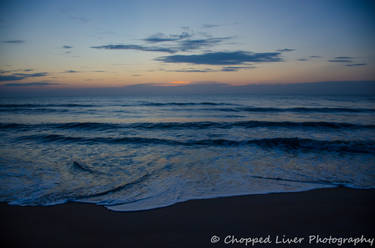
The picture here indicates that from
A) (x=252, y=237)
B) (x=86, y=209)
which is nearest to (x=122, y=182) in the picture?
(x=86, y=209)

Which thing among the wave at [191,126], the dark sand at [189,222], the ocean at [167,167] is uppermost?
the wave at [191,126]

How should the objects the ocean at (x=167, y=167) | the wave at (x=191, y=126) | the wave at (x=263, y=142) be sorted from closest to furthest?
the ocean at (x=167, y=167) < the wave at (x=263, y=142) < the wave at (x=191, y=126)

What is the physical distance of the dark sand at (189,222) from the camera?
2781 mm

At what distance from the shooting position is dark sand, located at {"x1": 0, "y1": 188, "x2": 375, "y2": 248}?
9.12 ft

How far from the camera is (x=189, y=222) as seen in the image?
3.16 metres

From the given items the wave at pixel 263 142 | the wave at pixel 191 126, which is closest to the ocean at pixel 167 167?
the wave at pixel 263 142

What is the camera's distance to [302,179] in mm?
4926

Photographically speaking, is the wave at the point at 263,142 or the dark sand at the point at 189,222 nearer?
the dark sand at the point at 189,222

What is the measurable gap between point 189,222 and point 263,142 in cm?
688

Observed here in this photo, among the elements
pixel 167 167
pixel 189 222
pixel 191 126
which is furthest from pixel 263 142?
pixel 189 222

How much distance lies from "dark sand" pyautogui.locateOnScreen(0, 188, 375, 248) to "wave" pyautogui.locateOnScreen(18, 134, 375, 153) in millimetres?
4601

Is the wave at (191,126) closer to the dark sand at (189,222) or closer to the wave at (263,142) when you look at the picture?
the wave at (263,142)

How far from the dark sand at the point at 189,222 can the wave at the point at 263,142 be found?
4601 mm

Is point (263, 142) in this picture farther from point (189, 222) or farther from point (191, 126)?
point (189, 222)
